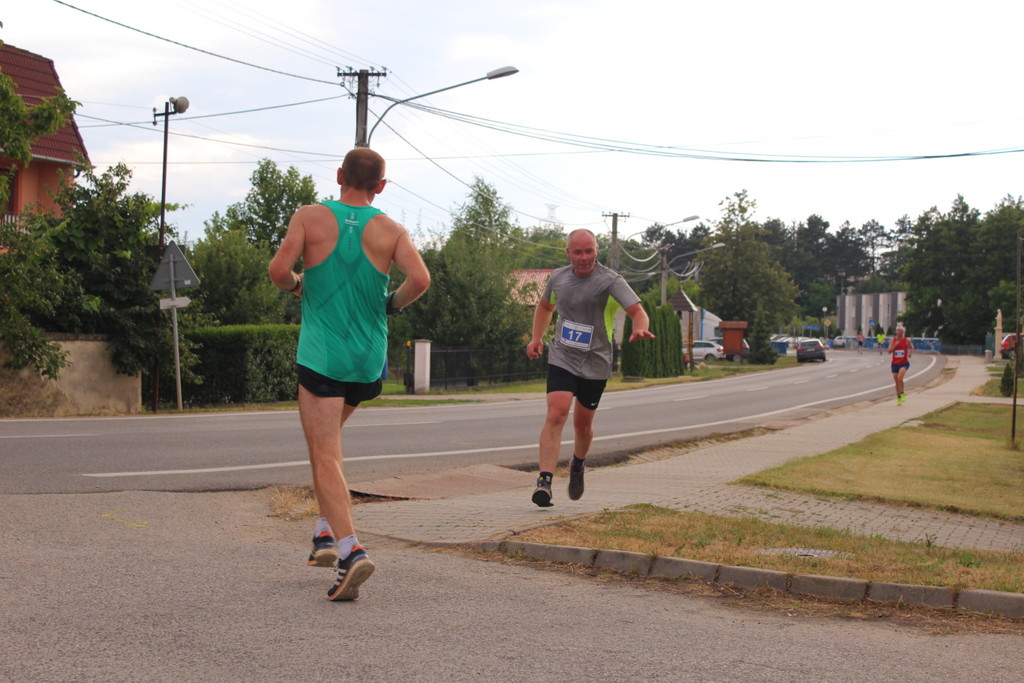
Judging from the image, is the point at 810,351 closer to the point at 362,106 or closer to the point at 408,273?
the point at 362,106

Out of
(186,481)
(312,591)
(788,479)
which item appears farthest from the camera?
(788,479)

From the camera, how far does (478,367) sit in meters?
35.5

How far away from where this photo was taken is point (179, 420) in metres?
16.0

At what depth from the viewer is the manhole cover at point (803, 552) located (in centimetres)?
590

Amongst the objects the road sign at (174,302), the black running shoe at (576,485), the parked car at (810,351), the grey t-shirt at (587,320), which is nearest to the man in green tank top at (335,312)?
the grey t-shirt at (587,320)

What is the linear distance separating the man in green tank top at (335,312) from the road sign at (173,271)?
14852 mm

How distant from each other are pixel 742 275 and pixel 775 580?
8310cm

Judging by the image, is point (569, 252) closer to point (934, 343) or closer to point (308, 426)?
point (308, 426)

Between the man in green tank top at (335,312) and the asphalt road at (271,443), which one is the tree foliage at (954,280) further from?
the man in green tank top at (335,312)

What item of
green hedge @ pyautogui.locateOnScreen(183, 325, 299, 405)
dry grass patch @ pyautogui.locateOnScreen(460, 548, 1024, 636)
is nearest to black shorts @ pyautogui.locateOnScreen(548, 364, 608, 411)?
dry grass patch @ pyautogui.locateOnScreen(460, 548, 1024, 636)

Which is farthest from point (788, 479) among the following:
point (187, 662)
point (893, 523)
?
point (187, 662)

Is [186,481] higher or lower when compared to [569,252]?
lower

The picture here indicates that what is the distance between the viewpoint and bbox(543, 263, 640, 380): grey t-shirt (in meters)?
7.30

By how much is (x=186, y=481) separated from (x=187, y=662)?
515 centimetres
